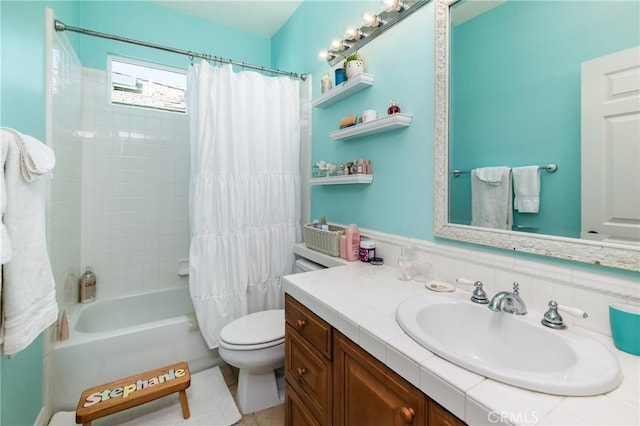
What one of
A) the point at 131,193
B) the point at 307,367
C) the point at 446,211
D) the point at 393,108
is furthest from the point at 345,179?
the point at 131,193

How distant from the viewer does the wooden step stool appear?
51.3 inches

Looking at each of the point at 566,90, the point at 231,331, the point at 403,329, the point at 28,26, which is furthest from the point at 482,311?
the point at 28,26

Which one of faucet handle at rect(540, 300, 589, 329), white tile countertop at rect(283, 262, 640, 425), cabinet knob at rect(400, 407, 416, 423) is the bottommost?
cabinet knob at rect(400, 407, 416, 423)

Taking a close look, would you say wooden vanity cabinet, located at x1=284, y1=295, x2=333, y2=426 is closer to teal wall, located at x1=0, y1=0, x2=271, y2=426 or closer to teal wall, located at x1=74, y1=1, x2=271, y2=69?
teal wall, located at x1=0, y1=0, x2=271, y2=426

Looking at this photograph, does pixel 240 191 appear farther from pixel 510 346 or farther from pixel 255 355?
pixel 510 346

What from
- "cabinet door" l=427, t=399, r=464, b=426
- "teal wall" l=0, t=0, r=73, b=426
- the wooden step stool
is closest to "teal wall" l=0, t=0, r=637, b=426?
"teal wall" l=0, t=0, r=73, b=426

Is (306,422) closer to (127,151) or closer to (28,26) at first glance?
(28,26)

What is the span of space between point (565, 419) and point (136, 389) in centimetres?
178

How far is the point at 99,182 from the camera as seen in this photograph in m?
2.19

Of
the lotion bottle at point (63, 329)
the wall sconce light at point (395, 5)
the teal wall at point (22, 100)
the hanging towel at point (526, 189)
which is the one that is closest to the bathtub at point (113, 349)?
the lotion bottle at point (63, 329)

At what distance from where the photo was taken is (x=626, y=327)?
680mm

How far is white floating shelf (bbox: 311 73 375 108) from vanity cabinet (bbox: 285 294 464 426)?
1.20 meters

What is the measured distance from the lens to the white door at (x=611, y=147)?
737 mm

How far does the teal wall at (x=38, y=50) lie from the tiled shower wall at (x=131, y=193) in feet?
1.17
